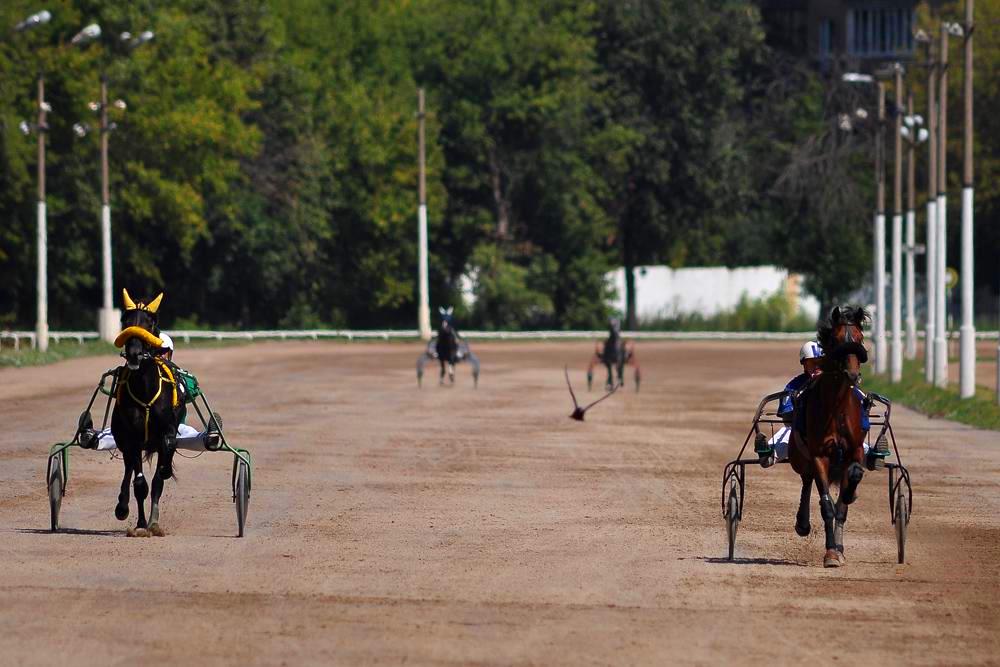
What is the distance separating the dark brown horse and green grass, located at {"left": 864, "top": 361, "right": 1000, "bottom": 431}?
16162mm

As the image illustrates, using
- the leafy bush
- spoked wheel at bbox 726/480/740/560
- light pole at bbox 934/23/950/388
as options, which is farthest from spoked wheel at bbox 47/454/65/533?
the leafy bush

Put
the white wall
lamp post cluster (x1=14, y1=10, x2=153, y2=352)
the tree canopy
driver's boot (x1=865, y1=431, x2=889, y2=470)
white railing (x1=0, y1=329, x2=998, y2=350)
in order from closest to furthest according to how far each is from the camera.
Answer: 1. driver's boot (x1=865, y1=431, x2=889, y2=470)
2. lamp post cluster (x1=14, y1=10, x2=153, y2=352)
3. white railing (x1=0, y1=329, x2=998, y2=350)
4. the tree canopy
5. the white wall

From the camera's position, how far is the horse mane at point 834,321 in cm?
1322

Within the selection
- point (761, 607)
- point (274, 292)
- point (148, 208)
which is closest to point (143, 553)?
point (761, 607)

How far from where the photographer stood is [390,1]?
90500mm

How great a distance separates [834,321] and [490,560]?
2.89 metres

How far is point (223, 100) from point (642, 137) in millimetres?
17981

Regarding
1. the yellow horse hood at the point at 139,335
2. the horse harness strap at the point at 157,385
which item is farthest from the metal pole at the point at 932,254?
the yellow horse hood at the point at 139,335

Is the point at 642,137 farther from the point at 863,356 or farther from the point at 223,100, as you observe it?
the point at 863,356

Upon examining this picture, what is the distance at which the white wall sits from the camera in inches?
3273

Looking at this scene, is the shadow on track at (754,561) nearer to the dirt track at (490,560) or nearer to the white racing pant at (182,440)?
the dirt track at (490,560)

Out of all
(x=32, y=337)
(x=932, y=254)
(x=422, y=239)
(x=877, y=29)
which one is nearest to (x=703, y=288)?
(x=422, y=239)

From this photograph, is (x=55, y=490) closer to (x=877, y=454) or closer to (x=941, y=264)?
(x=877, y=454)

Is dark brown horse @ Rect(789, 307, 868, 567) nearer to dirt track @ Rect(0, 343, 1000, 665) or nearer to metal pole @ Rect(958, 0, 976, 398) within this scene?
dirt track @ Rect(0, 343, 1000, 665)
